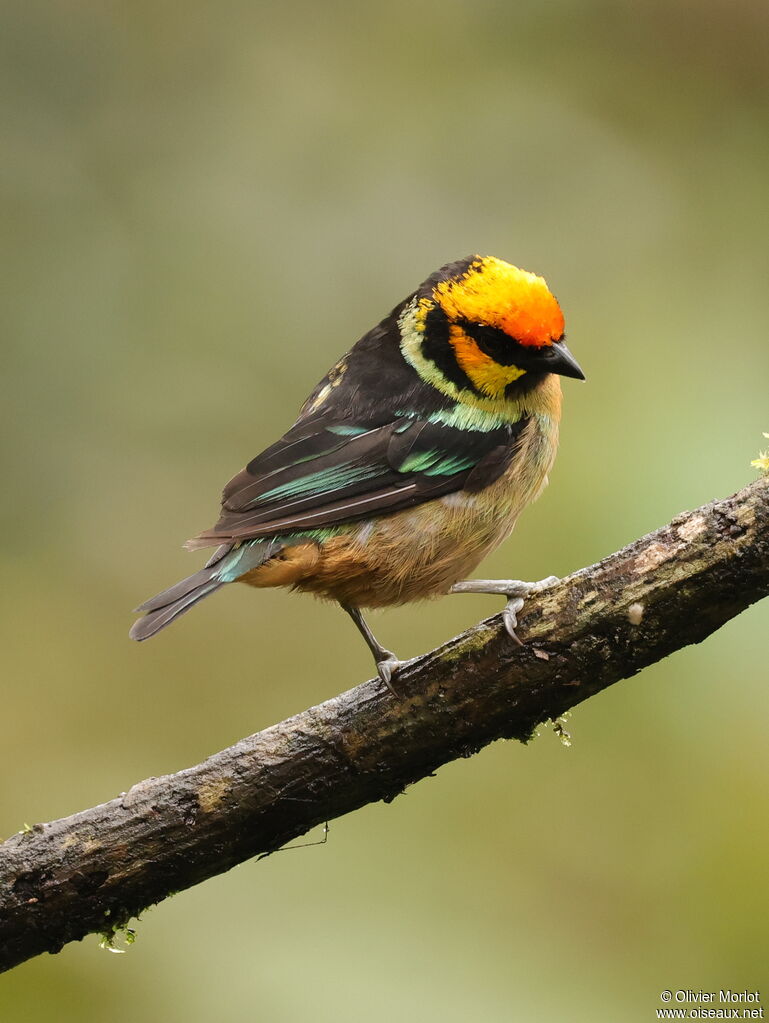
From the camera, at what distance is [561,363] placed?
12.1 ft

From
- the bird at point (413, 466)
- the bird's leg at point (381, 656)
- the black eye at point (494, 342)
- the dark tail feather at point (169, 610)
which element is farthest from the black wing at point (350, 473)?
the bird's leg at point (381, 656)

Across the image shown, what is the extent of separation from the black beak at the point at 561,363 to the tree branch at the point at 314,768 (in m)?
1.12

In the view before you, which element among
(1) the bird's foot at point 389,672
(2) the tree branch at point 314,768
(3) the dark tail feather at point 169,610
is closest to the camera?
(2) the tree branch at point 314,768

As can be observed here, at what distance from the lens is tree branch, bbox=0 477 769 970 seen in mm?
2688

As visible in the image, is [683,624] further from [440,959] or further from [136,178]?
[136,178]

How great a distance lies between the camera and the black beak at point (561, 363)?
3.68 meters

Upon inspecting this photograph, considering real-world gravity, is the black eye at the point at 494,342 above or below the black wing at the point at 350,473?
above

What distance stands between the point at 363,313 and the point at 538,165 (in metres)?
0.99

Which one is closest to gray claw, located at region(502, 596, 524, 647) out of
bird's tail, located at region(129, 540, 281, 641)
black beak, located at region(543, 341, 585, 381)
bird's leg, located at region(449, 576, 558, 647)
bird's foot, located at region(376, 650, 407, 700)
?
bird's leg, located at region(449, 576, 558, 647)

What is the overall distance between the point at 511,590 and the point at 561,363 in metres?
0.97

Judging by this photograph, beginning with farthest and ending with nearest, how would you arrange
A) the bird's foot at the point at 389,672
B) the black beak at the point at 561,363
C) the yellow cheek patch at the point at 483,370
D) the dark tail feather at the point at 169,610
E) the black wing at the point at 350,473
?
the yellow cheek patch at the point at 483,370
the black beak at the point at 561,363
the black wing at the point at 350,473
the dark tail feather at the point at 169,610
the bird's foot at the point at 389,672

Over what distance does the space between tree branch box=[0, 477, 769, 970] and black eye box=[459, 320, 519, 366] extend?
1188 mm

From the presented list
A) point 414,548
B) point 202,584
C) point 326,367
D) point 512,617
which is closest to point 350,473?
point 414,548

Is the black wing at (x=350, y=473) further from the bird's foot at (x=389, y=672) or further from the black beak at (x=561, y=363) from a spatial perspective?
the bird's foot at (x=389, y=672)
